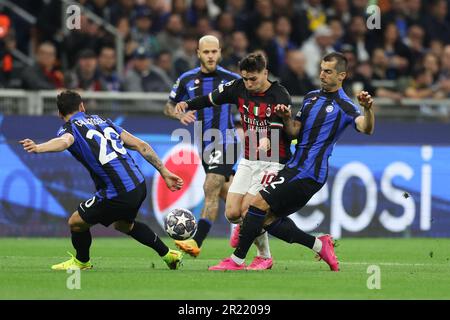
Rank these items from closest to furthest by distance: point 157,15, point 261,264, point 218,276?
point 218,276 → point 261,264 → point 157,15

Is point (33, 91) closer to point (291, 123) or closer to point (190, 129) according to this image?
point (190, 129)

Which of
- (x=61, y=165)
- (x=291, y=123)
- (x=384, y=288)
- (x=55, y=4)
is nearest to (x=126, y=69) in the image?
(x=55, y=4)

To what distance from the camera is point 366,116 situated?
34.9 feet

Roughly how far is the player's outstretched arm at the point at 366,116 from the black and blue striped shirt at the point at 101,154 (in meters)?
2.28

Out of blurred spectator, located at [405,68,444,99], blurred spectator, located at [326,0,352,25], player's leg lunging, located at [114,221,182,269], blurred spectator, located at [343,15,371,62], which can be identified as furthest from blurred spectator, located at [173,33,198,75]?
player's leg lunging, located at [114,221,182,269]

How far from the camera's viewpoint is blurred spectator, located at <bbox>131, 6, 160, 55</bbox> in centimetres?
1997

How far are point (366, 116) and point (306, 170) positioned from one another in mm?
861

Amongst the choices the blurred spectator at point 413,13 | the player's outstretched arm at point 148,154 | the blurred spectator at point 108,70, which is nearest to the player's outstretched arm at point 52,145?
the player's outstretched arm at point 148,154

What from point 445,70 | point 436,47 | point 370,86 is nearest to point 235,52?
point 370,86

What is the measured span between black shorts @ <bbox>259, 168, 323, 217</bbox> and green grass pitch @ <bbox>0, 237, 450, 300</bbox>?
65 centimetres

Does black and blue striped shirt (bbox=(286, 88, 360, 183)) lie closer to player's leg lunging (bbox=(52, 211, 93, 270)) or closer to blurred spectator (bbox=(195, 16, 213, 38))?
player's leg lunging (bbox=(52, 211, 93, 270))

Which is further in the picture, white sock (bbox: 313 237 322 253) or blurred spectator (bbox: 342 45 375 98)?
blurred spectator (bbox: 342 45 375 98)

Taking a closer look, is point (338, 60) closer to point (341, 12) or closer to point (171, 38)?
point (171, 38)

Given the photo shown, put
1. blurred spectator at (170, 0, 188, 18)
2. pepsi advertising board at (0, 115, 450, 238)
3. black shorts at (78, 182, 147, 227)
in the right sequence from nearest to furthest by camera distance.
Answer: black shorts at (78, 182, 147, 227) → pepsi advertising board at (0, 115, 450, 238) → blurred spectator at (170, 0, 188, 18)
